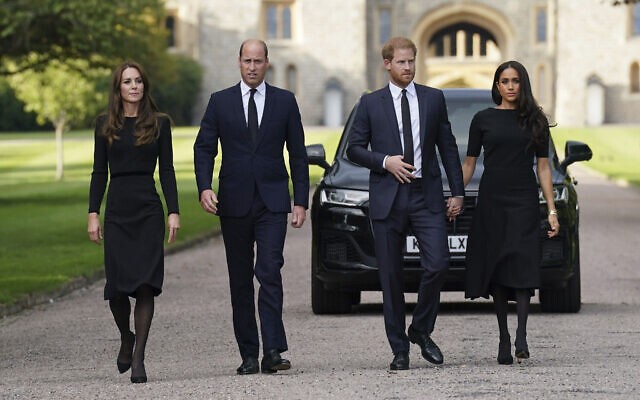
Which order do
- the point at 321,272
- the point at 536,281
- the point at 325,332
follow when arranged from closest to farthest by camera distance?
the point at 536,281 → the point at 325,332 → the point at 321,272

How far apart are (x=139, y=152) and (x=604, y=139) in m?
53.9

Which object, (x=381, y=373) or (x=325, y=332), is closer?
(x=381, y=373)

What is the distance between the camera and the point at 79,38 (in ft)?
98.7

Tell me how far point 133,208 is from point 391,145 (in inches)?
57.8

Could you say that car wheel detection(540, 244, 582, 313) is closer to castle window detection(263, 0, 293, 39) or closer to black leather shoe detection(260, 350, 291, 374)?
black leather shoe detection(260, 350, 291, 374)

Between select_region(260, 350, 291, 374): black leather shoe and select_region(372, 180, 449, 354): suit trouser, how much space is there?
60cm


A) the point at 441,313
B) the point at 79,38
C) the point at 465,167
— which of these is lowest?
the point at 441,313

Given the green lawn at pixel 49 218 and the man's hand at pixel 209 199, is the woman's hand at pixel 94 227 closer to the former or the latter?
the man's hand at pixel 209 199

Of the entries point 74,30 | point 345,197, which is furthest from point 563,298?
point 74,30

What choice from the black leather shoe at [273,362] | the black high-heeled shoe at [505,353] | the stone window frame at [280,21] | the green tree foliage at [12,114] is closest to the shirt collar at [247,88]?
the black leather shoe at [273,362]

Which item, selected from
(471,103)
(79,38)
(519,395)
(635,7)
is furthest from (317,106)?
(519,395)

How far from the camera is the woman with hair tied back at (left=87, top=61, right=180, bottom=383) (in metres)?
8.36

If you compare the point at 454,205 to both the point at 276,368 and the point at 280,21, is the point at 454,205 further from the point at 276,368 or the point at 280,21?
the point at 280,21

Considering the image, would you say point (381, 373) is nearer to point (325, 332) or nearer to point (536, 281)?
point (536, 281)
